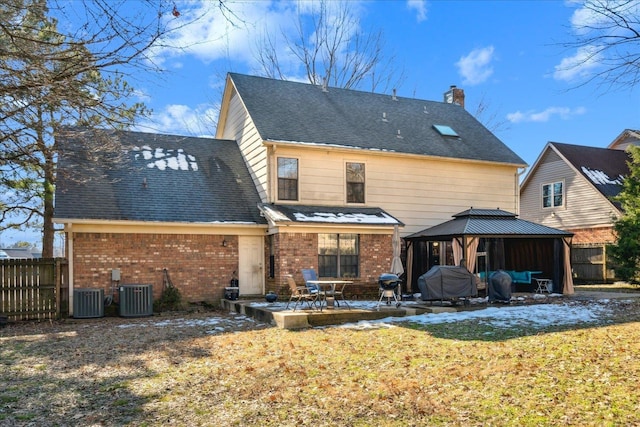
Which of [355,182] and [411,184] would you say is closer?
[355,182]

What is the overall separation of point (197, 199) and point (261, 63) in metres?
17.4

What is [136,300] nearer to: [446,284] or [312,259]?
[312,259]

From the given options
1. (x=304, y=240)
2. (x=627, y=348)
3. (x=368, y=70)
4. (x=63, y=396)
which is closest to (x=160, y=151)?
(x=304, y=240)

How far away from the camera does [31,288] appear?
12734mm

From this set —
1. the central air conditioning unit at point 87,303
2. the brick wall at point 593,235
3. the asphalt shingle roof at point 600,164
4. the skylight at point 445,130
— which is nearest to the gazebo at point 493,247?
the skylight at point 445,130

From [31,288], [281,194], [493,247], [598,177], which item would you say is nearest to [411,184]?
[493,247]

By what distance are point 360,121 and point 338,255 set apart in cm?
597

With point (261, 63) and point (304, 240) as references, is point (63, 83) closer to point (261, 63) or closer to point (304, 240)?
point (304, 240)

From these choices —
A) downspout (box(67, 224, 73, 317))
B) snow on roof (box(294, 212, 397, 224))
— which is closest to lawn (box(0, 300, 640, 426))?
downspout (box(67, 224, 73, 317))

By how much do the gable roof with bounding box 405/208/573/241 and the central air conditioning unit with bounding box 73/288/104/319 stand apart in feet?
33.0

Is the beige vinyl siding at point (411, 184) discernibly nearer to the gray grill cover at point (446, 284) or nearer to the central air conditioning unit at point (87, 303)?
the gray grill cover at point (446, 284)

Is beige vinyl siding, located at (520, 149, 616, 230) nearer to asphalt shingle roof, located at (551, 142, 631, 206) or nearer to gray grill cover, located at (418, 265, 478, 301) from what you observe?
asphalt shingle roof, located at (551, 142, 631, 206)

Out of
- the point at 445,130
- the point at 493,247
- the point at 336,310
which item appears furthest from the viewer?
the point at 445,130

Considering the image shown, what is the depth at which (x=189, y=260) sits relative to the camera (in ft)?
48.0
